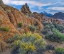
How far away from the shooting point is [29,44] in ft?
70.9

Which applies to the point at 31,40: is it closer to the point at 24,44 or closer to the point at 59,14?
the point at 24,44

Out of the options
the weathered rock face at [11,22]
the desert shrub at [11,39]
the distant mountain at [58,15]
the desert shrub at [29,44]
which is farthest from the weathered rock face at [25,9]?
the distant mountain at [58,15]

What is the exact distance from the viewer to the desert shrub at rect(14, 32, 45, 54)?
68.5ft

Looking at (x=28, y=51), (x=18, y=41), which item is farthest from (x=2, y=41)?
(x=28, y=51)

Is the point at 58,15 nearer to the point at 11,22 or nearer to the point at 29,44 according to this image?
the point at 11,22

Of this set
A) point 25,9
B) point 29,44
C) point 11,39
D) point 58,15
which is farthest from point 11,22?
point 58,15

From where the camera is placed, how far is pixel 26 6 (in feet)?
173

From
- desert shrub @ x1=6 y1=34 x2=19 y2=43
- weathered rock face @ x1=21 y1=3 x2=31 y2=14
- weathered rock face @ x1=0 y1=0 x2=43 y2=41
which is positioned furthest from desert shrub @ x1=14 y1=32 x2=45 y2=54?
weathered rock face @ x1=21 y1=3 x2=31 y2=14

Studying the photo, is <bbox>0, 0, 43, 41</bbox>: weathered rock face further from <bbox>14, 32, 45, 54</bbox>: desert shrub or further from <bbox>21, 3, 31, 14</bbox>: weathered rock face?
<bbox>21, 3, 31, 14</bbox>: weathered rock face

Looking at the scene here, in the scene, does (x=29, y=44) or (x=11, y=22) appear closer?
(x=29, y=44)

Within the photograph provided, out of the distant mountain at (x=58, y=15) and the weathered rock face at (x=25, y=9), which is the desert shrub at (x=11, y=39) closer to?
the weathered rock face at (x=25, y=9)

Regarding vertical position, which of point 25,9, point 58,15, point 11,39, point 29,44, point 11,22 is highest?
point 25,9

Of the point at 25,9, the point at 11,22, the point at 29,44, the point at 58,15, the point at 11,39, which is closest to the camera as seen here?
the point at 29,44

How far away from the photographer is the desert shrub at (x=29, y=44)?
68.5 feet
